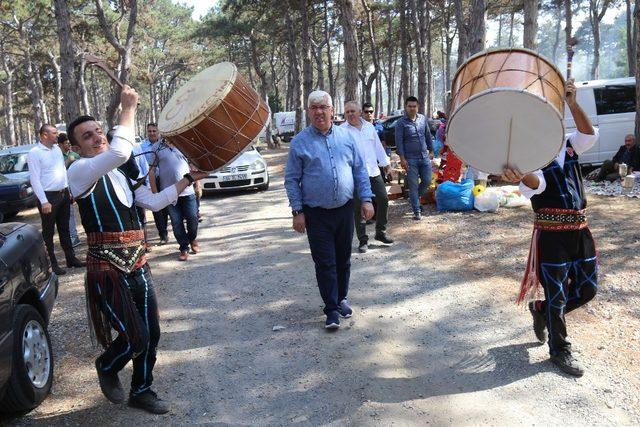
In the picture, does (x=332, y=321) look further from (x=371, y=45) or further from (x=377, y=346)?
(x=371, y=45)

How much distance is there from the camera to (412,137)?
8.59 m

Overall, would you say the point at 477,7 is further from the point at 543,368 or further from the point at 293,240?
the point at 543,368

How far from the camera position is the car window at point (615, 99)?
12.2 metres

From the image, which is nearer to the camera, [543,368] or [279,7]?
[543,368]

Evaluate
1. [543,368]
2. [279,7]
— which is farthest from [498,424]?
[279,7]

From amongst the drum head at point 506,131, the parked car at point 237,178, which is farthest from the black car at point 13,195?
the drum head at point 506,131

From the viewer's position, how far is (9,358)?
3.28 meters

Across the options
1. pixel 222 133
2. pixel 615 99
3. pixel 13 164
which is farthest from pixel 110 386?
pixel 13 164

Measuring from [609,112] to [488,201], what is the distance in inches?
209

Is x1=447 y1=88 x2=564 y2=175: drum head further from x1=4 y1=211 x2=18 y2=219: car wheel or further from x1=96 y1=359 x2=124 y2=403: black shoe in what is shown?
x1=4 y1=211 x2=18 y2=219: car wheel

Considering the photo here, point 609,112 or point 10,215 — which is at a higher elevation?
point 609,112

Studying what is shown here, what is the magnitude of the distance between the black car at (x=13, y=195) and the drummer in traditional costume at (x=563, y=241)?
41.7 feet

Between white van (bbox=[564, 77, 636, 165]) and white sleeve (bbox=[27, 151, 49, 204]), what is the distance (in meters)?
10.9

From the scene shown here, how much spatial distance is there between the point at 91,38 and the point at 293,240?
23096 mm
